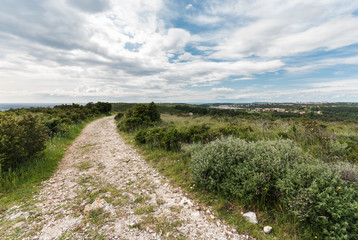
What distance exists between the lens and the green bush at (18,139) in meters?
5.44

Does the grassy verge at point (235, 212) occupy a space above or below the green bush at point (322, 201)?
below

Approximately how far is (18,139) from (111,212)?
544 cm

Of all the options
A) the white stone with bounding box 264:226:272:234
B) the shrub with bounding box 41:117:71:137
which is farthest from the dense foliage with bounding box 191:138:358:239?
the shrub with bounding box 41:117:71:137

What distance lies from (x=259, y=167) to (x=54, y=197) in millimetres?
6008

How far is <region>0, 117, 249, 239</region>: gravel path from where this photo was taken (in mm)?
3073

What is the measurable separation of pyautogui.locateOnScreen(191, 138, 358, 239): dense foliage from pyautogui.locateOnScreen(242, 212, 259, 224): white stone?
303 millimetres

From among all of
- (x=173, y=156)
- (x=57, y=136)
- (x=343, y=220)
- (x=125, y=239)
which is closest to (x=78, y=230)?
(x=125, y=239)

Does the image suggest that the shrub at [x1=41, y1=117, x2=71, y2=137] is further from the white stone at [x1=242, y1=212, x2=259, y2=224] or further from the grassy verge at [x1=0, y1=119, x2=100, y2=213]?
the white stone at [x1=242, y1=212, x2=259, y2=224]

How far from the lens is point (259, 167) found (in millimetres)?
3982

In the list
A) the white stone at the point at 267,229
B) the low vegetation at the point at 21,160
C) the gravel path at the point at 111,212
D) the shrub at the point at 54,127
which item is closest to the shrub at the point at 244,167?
the white stone at the point at 267,229

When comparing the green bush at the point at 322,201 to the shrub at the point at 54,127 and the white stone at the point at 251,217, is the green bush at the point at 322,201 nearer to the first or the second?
the white stone at the point at 251,217

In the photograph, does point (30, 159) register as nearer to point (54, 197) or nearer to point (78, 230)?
point (54, 197)

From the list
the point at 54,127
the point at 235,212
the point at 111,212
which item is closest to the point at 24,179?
the point at 111,212

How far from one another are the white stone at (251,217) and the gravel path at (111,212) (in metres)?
0.44
